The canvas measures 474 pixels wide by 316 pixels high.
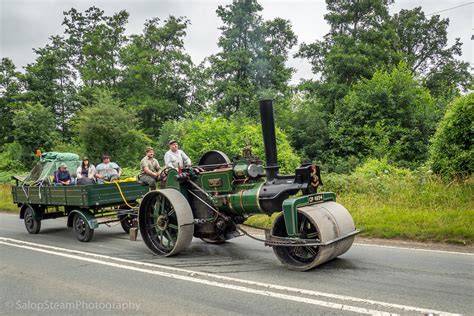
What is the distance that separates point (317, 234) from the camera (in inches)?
215

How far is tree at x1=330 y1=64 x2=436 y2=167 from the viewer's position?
2042 centimetres

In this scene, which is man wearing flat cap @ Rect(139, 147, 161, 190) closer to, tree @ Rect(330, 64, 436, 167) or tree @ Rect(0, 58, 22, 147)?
tree @ Rect(330, 64, 436, 167)

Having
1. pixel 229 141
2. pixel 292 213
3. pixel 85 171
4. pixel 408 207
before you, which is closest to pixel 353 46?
pixel 229 141

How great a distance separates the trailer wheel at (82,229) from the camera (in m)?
8.51

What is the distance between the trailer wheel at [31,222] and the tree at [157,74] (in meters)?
22.7

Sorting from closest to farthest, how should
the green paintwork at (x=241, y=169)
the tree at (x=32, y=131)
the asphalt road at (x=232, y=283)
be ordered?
the asphalt road at (x=232, y=283) < the green paintwork at (x=241, y=169) < the tree at (x=32, y=131)

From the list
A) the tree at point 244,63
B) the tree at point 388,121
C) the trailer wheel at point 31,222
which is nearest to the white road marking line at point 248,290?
the trailer wheel at point 31,222

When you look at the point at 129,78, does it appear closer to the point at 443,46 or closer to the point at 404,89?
the point at 404,89

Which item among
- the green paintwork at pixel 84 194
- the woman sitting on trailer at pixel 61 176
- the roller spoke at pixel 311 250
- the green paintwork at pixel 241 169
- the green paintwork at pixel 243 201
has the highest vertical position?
the woman sitting on trailer at pixel 61 176

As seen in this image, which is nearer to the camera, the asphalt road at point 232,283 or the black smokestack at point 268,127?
the asphalt road at point 232,283

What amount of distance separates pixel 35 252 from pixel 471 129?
1048cm

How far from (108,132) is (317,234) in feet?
69.3

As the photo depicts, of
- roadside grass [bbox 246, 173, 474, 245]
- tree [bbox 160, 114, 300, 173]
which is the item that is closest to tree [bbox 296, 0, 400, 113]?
tree [bbox 160, 114, 300, 173]

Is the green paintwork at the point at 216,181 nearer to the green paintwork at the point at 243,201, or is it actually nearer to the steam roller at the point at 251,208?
the steam roller at the point at 251,208
